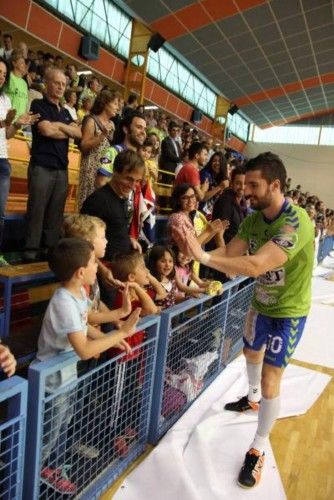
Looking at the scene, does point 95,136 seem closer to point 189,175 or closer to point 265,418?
point 189,175

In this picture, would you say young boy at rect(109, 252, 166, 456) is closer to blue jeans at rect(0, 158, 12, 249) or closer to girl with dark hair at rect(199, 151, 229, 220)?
blue jeans at rect(0, 158, 12, 249)

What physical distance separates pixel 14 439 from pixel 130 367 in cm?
78

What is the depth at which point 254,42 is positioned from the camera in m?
13.9

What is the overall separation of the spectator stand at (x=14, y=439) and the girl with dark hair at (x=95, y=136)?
192 cm

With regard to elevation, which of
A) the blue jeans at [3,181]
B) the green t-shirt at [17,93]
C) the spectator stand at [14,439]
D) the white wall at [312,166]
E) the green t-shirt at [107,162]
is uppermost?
the white wall at [312,166]

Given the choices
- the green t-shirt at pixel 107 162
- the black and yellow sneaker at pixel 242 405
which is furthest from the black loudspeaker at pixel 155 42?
the black and yellow sneaker at pixel 242 405

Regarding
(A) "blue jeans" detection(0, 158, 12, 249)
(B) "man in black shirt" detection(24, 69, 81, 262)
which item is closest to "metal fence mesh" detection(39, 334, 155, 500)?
(B) "man in black shirt" detection(24, 69, 81, 262)

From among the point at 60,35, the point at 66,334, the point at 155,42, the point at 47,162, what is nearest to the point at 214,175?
the point at 47,162

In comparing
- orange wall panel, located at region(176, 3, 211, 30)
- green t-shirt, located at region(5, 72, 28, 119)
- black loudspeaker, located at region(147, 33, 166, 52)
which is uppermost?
orange wall panel, located at region(176, 3, 211, 30)

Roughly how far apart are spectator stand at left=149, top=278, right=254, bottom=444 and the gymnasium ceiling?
10.1m

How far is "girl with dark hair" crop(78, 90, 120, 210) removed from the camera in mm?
3078

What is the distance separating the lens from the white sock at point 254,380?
2840 millimetres

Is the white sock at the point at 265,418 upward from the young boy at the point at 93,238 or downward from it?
downward

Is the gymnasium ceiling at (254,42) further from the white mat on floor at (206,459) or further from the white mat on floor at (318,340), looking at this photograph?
the white mat on floor at (206,459)
